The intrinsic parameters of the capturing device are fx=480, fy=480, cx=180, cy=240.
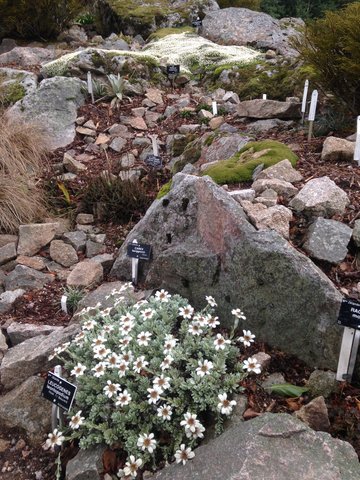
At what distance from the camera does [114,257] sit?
5.03m

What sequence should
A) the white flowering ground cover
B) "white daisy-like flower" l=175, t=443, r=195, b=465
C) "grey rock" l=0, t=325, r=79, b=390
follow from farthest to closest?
1. the white flowering ground cover
2. "grey rock" l=0, t=325, r=79, b=390
3. "white daisy-like flower" l=175, t=443, r=195, b=465

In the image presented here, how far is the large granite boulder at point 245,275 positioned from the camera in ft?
9.86

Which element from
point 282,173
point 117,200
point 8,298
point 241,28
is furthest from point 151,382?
point 241,28

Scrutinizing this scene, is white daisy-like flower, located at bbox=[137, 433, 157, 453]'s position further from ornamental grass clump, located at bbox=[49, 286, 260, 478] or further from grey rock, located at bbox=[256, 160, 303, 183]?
grey rock, located at bbox=[256, 160, 303, 183]

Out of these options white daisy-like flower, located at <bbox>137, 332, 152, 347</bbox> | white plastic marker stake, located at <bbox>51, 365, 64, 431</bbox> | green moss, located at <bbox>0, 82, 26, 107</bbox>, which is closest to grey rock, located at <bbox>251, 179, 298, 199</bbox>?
white daisy-like flower, located at <bbox>137, 332, 152, 347</bbox>

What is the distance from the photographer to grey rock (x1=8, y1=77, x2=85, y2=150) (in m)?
8.00

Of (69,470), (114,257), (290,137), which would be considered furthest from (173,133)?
(69,470)

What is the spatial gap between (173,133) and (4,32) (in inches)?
331

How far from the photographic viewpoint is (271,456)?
2.28 meters

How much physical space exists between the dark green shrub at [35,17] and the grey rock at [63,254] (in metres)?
10.1

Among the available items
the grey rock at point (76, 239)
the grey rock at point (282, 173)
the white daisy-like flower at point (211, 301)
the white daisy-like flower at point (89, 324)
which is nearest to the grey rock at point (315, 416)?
the white daisy-like flower at point (211, 301)

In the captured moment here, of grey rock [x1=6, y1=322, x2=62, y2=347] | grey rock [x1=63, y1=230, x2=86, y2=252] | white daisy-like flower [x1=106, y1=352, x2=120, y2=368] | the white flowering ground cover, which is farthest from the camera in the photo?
the white flowering ground cover

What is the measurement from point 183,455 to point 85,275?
256 cm

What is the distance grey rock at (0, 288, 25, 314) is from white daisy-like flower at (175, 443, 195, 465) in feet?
8.51
